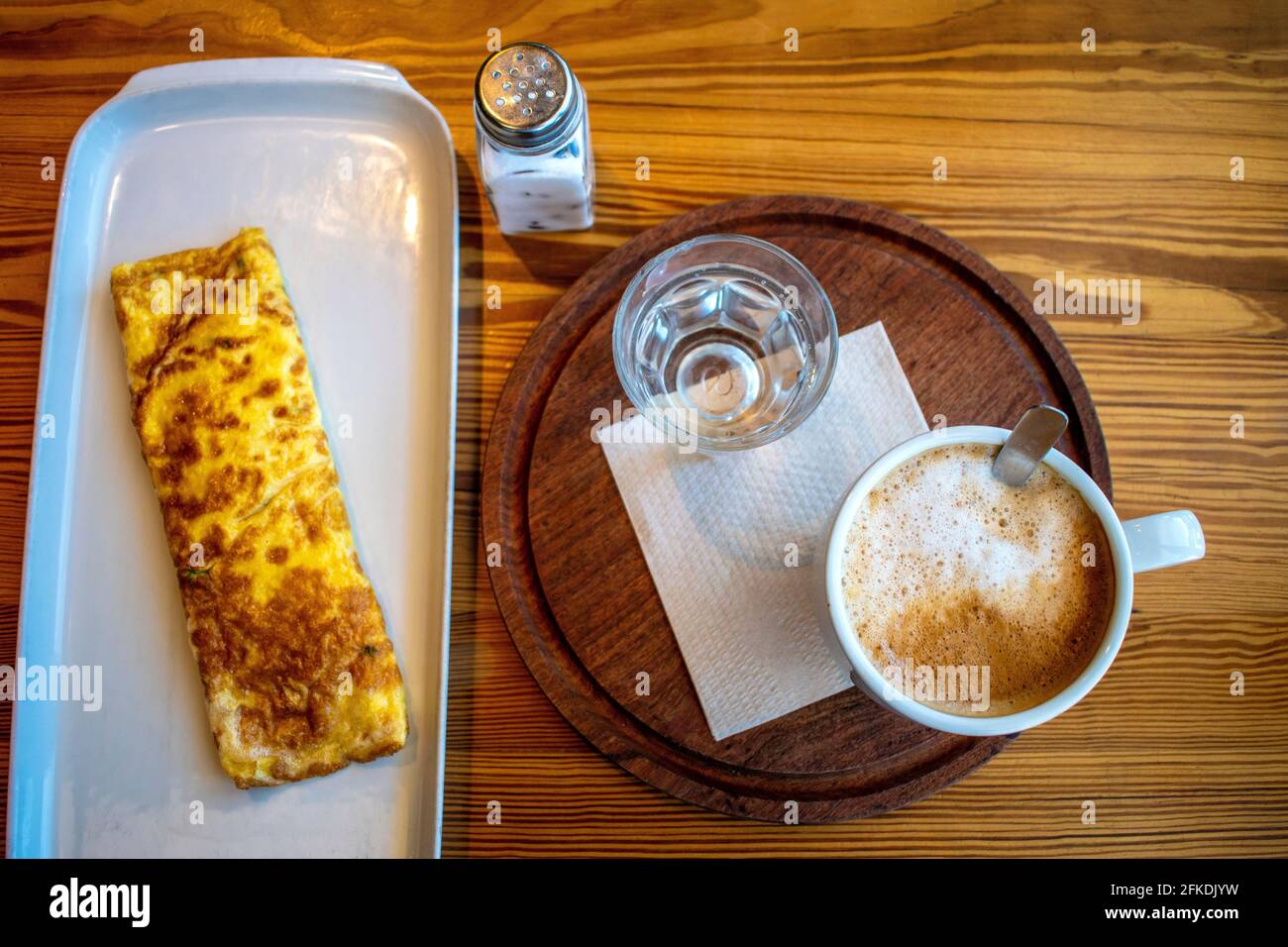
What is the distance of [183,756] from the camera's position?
140 cm

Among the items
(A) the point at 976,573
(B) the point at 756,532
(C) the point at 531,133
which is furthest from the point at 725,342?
(A) the point at 976,573

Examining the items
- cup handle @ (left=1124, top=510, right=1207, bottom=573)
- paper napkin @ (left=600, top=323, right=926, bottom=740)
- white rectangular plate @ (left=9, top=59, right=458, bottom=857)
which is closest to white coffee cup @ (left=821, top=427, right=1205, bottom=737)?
cup handle @ (left=1124, top=510, right=1207, bottom=573)

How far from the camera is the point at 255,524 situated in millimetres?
1418

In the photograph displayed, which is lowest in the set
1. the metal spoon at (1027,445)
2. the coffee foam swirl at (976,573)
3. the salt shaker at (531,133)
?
the coffee foam swirl at (976,573)

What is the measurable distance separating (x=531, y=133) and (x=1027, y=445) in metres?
0.82

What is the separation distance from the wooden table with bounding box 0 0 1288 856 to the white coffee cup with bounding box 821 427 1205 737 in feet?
0.94

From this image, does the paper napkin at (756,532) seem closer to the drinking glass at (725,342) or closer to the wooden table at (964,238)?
the drinking glass at (725,342)

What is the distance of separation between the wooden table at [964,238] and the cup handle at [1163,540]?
338 millimetres

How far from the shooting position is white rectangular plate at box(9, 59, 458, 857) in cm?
138

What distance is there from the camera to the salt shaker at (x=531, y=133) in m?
1.26

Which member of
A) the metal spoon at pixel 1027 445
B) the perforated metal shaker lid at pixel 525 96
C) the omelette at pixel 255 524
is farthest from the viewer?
the omelette at pixel 255 524

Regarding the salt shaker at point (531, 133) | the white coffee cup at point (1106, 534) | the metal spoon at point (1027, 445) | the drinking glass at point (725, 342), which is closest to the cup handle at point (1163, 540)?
the white coffee cup at point (1106, 534)

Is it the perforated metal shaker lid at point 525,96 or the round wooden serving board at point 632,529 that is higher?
the perforated metal shaker lid at point 525,96

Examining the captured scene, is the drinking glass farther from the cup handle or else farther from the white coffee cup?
the cup handle
